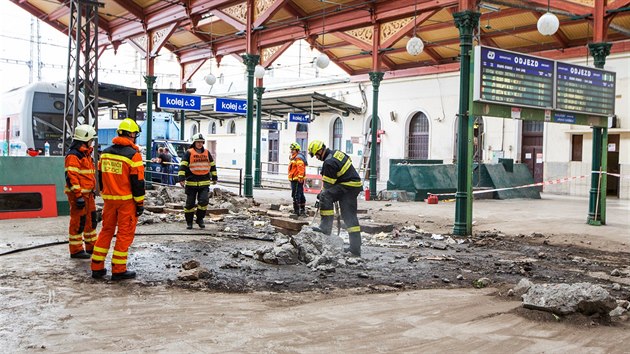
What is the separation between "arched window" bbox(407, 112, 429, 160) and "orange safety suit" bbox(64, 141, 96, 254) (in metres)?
21.1

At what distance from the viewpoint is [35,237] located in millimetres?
9312

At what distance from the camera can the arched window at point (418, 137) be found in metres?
27.3

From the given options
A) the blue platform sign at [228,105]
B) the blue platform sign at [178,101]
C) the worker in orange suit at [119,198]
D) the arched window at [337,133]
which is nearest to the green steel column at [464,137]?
the worker in orange suit at [119,198]

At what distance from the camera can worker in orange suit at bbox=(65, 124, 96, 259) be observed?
7469 mm

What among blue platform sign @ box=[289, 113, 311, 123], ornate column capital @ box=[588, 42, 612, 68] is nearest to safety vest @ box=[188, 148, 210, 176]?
ornate column capital @ box=[588, 42, 612, 68]

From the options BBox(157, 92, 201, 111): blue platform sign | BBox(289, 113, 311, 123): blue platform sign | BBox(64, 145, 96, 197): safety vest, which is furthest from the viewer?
BBox(289, 113, 311, 123): blue platform sign

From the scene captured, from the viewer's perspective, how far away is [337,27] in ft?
62.7

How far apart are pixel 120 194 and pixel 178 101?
41.5 feet

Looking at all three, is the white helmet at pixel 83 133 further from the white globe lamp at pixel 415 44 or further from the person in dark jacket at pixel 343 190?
the white globe lamp at pixel 415 44

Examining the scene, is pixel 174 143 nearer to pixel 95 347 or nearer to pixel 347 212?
pixel 347 212

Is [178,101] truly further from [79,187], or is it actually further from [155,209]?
[79,187]

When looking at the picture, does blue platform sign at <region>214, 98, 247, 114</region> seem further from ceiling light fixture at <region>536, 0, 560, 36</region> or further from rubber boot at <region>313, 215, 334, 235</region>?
rubber boot at <region>313, 215, 334, 235</region>

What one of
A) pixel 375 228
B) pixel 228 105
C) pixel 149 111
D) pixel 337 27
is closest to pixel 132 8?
pixel 149 111

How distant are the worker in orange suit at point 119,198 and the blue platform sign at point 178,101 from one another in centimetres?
1185
